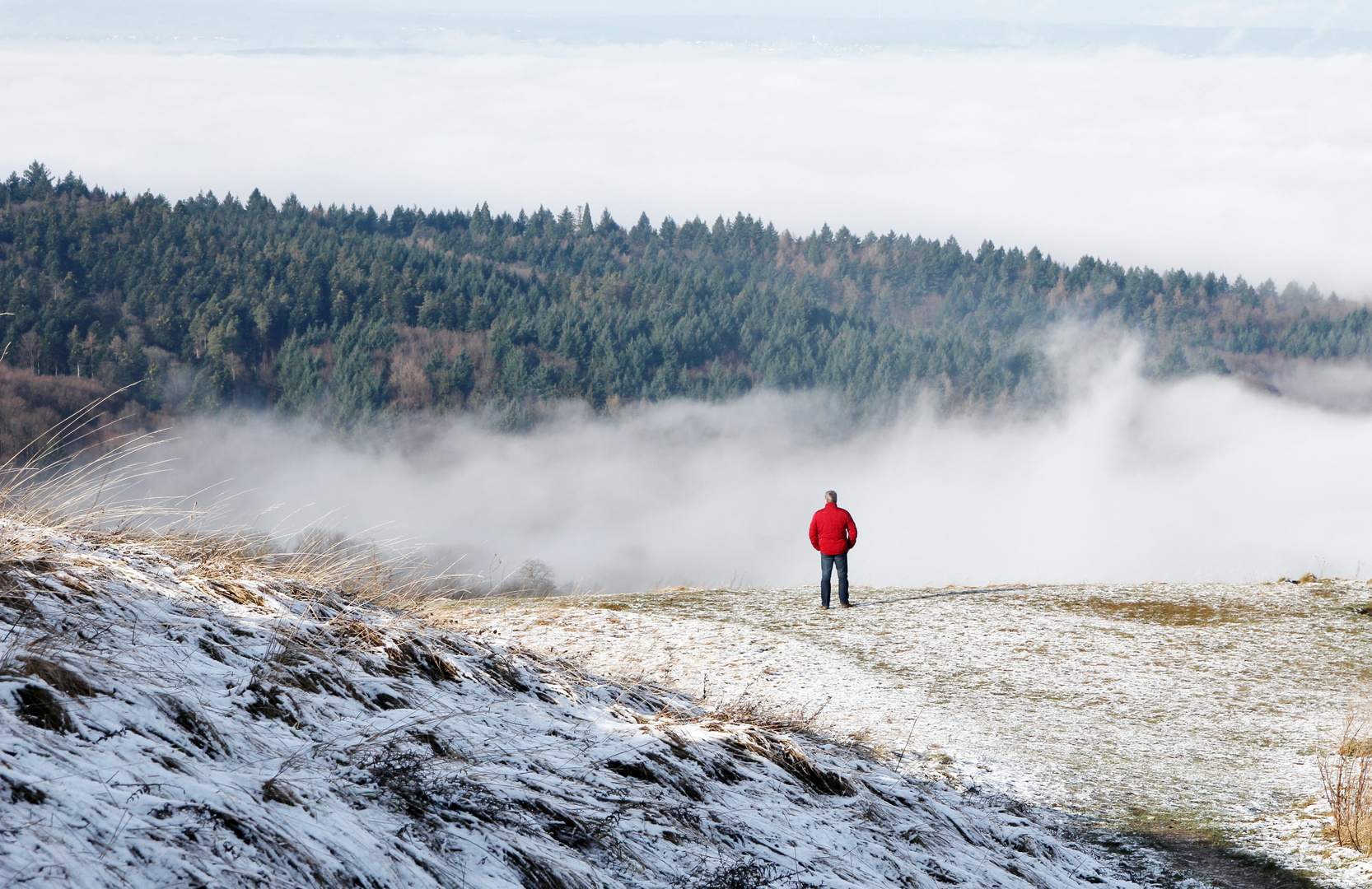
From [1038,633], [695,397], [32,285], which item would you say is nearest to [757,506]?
[695,397]

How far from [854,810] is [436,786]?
2.24 m

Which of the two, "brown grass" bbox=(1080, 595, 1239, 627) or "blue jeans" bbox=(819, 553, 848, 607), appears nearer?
"brown grass" bbox=(1080, 595, 1239, 627)

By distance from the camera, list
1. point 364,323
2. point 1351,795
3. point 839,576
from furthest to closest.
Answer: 1. point 364,323
2. point 839,576
3. point 1351,795

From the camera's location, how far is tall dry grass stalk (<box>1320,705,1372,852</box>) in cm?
588

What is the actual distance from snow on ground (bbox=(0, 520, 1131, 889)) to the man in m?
7.01

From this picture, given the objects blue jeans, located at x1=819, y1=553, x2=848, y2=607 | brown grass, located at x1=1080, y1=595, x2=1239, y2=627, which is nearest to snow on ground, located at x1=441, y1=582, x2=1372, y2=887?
brown grass, located at x1=1080, y1=595, x2=1239, y2=627

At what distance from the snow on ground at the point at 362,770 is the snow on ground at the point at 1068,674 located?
1.35 m

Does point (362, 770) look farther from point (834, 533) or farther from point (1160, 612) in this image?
point (1160, 612)

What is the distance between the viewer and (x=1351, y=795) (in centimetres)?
654

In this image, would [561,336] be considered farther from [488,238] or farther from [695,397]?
[488,238]

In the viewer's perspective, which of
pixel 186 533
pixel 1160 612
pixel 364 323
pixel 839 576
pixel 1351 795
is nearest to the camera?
pixel 186 533

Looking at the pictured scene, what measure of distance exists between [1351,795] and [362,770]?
6.51m

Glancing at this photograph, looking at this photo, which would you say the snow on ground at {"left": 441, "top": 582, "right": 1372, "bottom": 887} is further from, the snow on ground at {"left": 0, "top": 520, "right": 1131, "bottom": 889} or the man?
the snow on ground at {"left": 0, "top": 520, "right": 1131, "bottom": 889}

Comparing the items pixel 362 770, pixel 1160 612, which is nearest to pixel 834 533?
pixel 1160 612
